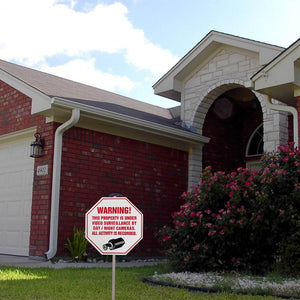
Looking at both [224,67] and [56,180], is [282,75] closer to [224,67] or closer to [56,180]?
[224,67]

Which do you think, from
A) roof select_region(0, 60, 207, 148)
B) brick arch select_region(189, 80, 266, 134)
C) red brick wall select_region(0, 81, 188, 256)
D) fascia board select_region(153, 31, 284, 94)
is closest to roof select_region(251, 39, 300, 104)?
fascia board select_region(153, 31, 284, 94)

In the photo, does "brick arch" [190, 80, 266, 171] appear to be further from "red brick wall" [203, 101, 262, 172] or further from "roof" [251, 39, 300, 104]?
"roof" [251, 39, 300, 104]

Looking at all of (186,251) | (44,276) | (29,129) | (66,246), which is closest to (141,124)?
(29,129)

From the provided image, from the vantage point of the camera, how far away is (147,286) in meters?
6.35

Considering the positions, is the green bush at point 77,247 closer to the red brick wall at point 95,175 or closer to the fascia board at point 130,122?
the red brick wall at point 95,175

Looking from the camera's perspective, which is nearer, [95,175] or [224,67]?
[95,175]

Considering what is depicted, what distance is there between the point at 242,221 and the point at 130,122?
4362 mm

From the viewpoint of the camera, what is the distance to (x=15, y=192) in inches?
449

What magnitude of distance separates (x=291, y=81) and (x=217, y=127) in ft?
18.1

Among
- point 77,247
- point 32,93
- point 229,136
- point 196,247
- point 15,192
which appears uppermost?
point 32,93

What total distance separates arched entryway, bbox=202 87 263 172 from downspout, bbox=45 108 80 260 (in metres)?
4.83

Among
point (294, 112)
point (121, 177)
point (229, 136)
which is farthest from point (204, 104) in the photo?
point (294, 112)

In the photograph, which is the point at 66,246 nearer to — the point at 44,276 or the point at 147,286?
the point at 44,276

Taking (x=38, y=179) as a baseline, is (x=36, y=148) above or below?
above
